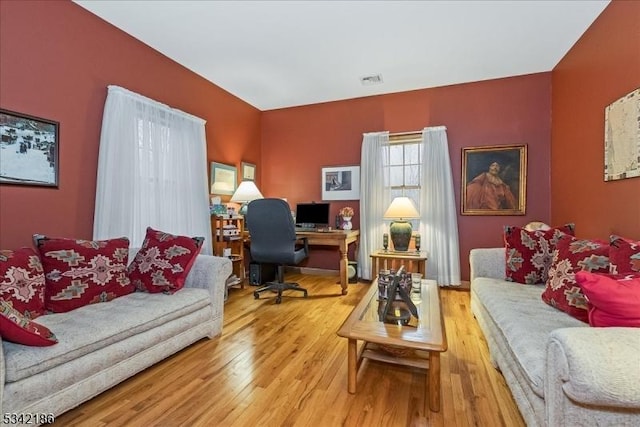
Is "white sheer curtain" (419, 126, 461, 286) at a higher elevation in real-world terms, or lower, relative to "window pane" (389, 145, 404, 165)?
lower

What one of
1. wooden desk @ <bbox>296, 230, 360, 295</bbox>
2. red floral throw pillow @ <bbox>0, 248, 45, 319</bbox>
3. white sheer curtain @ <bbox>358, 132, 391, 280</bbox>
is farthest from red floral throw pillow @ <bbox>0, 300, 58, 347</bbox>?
white sheer curtain @ <bbox>358, 132, 391, 280</bbox>

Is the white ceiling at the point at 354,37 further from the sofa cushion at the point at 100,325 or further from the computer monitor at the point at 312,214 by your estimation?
the sofa cushion at the point at 100,325

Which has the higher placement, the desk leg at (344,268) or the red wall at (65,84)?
the red wall at (65,84)

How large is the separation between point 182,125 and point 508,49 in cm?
339

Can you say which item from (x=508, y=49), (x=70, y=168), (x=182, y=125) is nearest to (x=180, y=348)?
(x=70, y=168)

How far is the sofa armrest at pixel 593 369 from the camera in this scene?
2.88ft

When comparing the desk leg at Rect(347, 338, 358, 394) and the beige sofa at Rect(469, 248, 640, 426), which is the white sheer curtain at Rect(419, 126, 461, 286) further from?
the desk leg at Rect(347, 338, 358, 394)

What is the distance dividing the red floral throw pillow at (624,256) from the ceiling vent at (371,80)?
2.75m

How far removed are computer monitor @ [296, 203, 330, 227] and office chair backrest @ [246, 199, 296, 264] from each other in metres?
1.01

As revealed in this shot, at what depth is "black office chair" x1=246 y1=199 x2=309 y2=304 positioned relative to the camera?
298 cm

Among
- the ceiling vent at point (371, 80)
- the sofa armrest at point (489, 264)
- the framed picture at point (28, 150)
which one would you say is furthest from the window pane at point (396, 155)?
the framed picture at point (28, 150)

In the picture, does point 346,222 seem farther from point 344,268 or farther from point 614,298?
point 614,298

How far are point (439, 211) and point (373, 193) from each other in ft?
2.83

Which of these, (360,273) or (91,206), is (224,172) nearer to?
(91,206)
